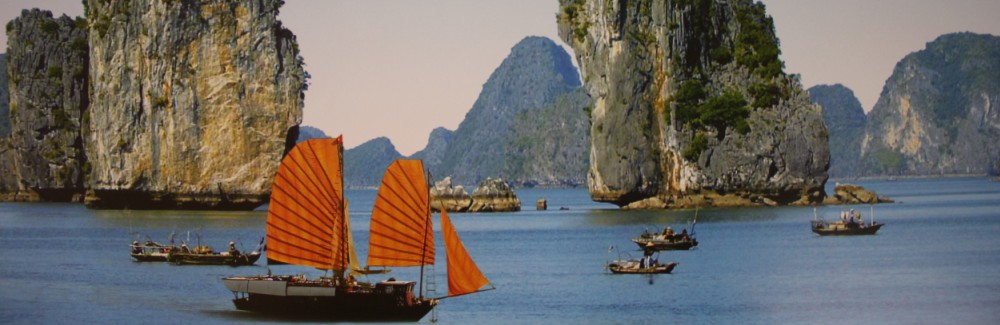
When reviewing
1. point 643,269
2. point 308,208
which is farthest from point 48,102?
point 308,208

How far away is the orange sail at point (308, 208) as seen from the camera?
146ft

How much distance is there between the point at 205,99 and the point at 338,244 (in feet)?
229

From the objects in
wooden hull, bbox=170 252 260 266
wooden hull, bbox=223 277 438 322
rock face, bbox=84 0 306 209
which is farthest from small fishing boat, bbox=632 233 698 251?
rock face, bbox=84 0 306 209

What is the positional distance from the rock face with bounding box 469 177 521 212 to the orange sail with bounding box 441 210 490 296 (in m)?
83.6

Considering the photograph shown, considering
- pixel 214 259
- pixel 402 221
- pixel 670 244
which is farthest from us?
pixel 670 244

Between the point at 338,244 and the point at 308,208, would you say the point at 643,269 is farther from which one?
the point at 308,208

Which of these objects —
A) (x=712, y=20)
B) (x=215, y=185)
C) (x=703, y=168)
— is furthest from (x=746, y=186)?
(x=215, y=185)

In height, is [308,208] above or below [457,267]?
above

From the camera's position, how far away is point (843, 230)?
266 ft

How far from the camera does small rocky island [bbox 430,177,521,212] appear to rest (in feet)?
417

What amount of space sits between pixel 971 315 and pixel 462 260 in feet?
48.9

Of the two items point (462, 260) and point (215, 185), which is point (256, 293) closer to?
point (462, 260)

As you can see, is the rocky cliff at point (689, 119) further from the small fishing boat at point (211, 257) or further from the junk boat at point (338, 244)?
the junk boat at point (338, 244)

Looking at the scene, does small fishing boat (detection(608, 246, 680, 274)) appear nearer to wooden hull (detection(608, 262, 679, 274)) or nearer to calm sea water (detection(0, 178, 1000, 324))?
wooden hull (detection(608, 262, 679, 274))
